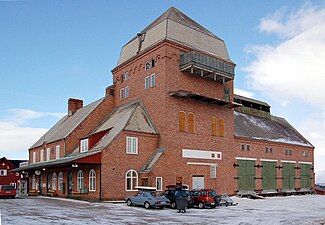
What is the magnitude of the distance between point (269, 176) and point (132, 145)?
74.3 ft

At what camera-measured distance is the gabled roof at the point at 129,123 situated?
124 feet

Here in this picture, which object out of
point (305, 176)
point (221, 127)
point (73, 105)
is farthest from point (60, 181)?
point (305, 176)

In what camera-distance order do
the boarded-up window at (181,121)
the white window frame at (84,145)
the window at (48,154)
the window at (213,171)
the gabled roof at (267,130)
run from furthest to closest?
the gabled roof at (267,130)
the window at (48,154)
the window at (213,171)
the white window frame at (84,145)
the boarded-up window at (181,121)

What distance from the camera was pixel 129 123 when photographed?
38.4 metres

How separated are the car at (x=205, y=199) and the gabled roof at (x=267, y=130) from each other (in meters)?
17.1

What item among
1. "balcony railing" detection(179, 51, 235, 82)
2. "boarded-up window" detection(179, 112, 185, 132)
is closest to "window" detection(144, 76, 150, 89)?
"balcony railing" detection(179, 51, 235, 82)

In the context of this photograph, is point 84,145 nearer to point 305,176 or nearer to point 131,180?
point 131,180

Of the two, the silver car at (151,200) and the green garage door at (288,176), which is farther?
the green garage door at (288,176)

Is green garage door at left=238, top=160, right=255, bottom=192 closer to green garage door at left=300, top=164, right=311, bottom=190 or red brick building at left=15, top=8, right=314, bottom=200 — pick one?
red brick building at left=15, top=8, right=314, bottom=200

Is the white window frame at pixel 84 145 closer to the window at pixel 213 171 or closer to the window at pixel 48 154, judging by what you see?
the window at pixel 48 154

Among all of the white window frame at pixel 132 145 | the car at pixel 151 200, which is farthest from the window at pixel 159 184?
the car at pixel 151 200

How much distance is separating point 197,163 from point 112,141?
32.8ft

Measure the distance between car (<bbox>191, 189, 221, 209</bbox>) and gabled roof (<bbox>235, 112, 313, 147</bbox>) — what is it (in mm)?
17093

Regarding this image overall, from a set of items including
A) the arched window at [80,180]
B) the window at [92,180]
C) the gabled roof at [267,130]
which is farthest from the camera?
the gabled roof at [267,130]
